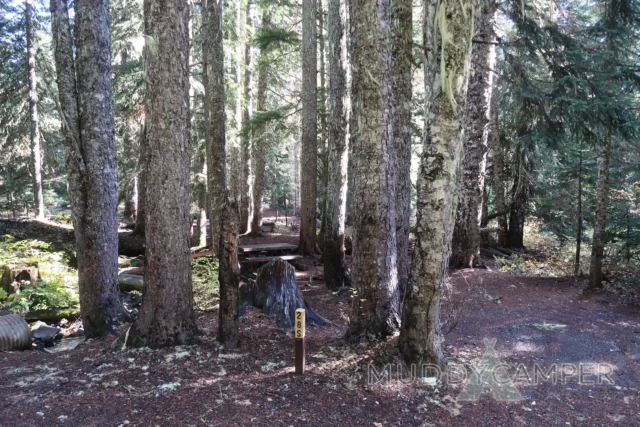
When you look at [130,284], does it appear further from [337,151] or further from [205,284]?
[337,151]

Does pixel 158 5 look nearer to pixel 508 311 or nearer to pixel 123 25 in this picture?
pixel 508 311

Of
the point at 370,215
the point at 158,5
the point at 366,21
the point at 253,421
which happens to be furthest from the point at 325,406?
the point at 158,5

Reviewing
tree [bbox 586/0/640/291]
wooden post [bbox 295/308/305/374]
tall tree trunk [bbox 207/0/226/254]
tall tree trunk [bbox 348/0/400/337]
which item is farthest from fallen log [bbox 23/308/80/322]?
tree [bbox 586/0/640/291]

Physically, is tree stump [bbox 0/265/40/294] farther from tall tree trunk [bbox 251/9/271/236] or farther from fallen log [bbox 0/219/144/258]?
tall tree trunk [bbox 251/9/271/236]

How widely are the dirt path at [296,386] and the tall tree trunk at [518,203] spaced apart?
8722 mm

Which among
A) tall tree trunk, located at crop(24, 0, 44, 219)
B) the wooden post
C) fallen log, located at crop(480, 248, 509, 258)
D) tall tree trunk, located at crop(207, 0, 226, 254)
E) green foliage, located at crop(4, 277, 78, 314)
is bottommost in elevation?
green foliage, located at crop(4, 277, 78, 314)

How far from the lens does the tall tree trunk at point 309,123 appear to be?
40.9ft

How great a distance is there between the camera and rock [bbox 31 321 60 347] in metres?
7.29

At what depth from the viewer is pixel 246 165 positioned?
17703mm

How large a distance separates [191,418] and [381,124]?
3.85 meters

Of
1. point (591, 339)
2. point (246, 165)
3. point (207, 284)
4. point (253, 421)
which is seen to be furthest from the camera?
point (246, 165)

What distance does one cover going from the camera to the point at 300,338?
461 cm

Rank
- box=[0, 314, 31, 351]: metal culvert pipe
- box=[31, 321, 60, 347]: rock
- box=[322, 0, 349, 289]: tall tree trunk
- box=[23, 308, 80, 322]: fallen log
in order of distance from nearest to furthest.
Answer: box=[0, 314, 31, 351]: metal culvert pipe, box=[31, 321, 60, 347]: rock, box=[23, 308, 80, 322]: fallen log, box=[322, 0, 349, 289]: tall tree trunk

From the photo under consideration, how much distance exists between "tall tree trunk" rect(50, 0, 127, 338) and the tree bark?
2.27 m
